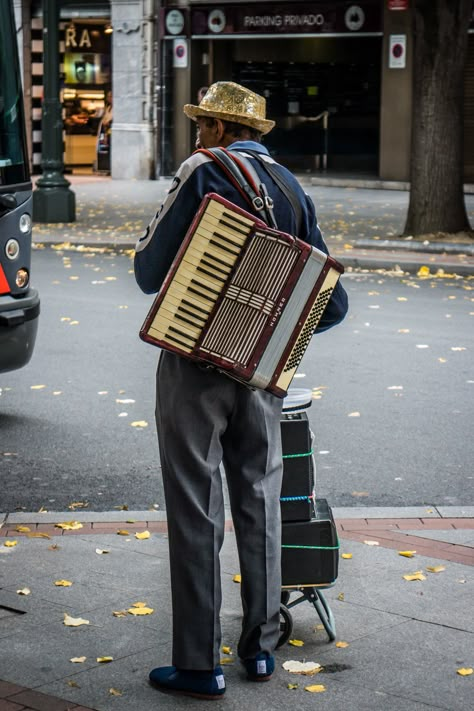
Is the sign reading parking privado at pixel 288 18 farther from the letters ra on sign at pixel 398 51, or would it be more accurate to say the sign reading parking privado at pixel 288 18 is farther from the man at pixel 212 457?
the man at pixel 212 457

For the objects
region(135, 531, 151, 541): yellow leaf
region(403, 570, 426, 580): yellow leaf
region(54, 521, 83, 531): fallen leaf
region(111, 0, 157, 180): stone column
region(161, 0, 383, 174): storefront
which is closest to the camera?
region(403, 570, 426, 580): yellow leaf

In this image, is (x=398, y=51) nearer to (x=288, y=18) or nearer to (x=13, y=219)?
(x=288, y=18)

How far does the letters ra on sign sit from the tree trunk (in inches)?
373

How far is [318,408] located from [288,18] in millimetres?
19968

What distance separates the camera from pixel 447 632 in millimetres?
4441

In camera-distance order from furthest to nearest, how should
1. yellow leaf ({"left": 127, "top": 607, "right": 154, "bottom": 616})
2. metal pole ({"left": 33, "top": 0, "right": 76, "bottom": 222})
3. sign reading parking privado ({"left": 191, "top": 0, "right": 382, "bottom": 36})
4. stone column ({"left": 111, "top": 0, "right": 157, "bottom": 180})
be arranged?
1. stone column ({"left": 111, "top": 0, "right": 157, "bottom": 180})
2. sign reading parking privado ({"left": 191, "top": 0, "right": 382, "bottom": 36})
3. metal pole ({"left": 33, "top": 0, "right": 76, "bottom": 222})
4. yellow leaf ({"left": 127, "top": 607, "right": 154, "bottom": 616})

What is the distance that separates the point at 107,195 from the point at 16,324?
17.3 m

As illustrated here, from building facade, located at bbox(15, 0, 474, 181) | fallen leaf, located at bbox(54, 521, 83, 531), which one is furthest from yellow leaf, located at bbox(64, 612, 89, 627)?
building facade, located at bbox(15, 0, 474, 181)

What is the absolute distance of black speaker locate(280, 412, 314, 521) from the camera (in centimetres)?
440

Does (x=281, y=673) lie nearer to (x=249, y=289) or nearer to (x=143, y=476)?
Result: (x=249, y=289)

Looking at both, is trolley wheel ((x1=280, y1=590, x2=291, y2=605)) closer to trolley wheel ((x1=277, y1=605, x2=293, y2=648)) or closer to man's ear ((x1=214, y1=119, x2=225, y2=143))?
trolley wheel ((x1=277, y1=605, x2=293, y2=648))

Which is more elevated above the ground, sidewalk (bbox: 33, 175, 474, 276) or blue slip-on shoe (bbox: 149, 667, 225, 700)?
blue slip-on shoe (bbox: 149, 667, 225, 700)

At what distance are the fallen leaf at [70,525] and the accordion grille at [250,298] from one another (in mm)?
2178

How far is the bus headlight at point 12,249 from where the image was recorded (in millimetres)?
7449
